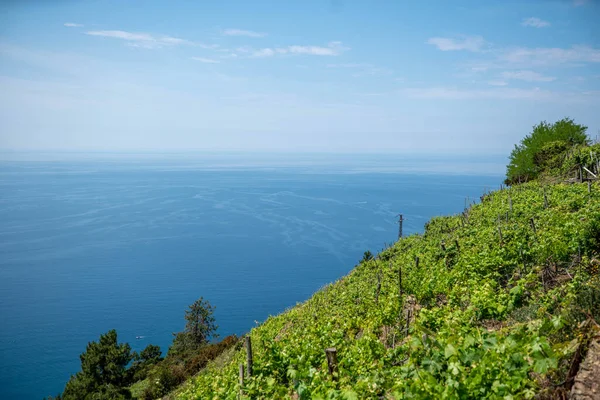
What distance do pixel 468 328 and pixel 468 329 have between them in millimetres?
26

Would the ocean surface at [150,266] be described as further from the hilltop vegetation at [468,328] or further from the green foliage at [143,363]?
the hilltop vegetation at [468,328]

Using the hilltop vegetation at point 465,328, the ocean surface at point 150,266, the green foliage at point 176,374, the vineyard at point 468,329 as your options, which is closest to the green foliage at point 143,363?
the hilltop vegetation at point 465,328

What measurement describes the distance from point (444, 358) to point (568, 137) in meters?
54.9

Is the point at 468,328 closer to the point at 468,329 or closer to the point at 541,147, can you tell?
the point at 468,329

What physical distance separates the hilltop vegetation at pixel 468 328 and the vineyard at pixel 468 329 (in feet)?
0.09

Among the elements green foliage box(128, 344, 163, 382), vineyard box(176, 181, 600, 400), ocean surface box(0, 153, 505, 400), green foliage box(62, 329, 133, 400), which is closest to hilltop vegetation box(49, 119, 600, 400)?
vineyard box(176, 181, 600, 400)

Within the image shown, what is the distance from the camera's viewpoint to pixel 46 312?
89.9m

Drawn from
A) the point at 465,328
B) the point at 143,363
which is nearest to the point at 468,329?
the point at 465,328

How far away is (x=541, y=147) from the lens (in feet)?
160

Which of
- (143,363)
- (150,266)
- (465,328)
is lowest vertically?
(150,266)

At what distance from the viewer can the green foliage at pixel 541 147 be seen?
46597 mm

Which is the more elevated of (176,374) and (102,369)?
(176,374)

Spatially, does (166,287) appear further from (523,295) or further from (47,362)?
(523,295)

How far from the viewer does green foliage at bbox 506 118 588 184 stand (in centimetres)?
4660
